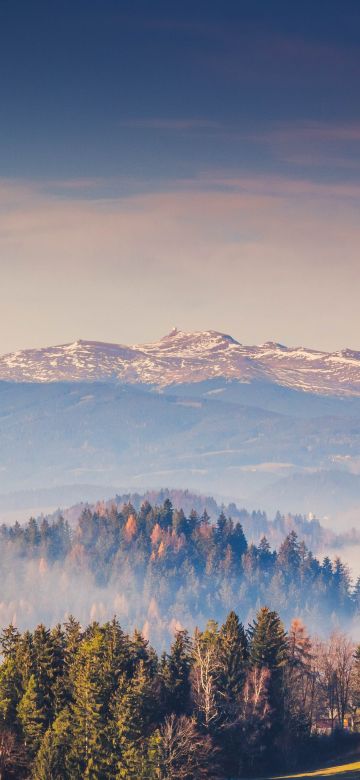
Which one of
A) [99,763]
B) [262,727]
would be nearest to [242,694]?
[262,727]

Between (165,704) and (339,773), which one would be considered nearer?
(339,773)

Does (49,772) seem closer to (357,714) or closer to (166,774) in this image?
(166,774)

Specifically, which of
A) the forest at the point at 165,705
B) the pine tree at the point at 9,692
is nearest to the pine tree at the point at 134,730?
the forest at the point at 165,705

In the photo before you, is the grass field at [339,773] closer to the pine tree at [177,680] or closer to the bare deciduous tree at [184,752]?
the bare deciduous tree at [184,752]

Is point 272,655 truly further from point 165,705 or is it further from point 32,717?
point 32,717

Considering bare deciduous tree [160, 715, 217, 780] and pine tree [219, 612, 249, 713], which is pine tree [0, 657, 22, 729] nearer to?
bare deciduous tree [160, 715, 217, 780]

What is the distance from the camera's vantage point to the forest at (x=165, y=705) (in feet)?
369

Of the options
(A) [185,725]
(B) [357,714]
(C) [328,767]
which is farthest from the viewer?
(B) [357,714]

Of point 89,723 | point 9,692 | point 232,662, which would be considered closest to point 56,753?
point 89,723

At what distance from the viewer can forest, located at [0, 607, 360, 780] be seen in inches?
4427

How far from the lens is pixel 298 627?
14850cm

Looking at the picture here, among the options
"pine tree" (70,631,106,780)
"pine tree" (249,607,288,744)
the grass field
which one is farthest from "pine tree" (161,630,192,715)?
"pine tree" (70,631,106,780)

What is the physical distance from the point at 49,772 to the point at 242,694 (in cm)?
2545

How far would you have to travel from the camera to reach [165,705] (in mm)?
125062
